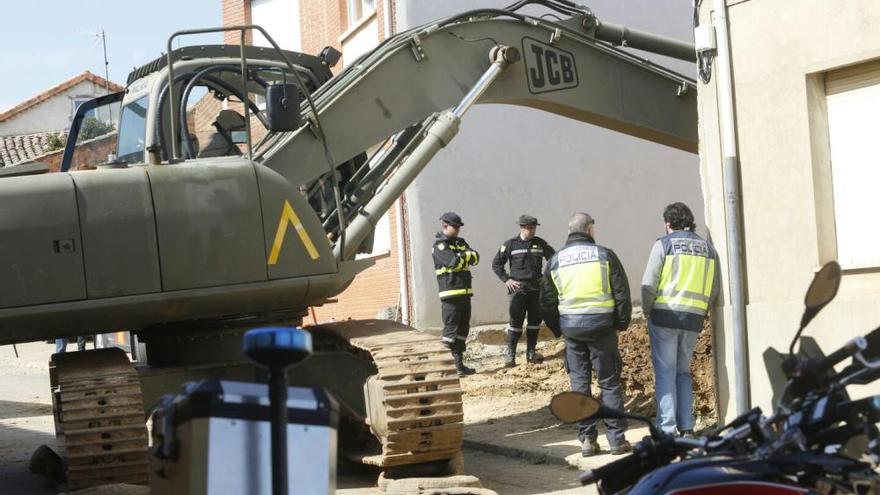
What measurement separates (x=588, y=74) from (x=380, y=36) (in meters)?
7.44

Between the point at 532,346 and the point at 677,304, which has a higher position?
the point at 677,304

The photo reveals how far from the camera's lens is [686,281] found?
9422 mm

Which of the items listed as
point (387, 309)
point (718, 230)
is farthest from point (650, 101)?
point (387, 309)

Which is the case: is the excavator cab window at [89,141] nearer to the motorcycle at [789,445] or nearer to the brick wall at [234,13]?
the motorcycle at [789,445]

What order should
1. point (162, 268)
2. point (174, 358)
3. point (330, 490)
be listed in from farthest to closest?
point (174, 358)
point (162, 268)
point (330, 490)

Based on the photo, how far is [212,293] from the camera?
8.66 meters

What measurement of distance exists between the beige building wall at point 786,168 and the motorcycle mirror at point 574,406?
5.38 meters

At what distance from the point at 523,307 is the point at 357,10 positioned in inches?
289

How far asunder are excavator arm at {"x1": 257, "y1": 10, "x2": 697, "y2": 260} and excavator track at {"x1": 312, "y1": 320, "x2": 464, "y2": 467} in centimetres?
120

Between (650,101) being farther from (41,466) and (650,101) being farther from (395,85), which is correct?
(41,466)

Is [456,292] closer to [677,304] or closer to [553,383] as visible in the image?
[553,383]

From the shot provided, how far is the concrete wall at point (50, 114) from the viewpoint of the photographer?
154 feet

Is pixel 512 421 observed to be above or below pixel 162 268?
below

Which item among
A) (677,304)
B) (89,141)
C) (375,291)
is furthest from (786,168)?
(375,291)
